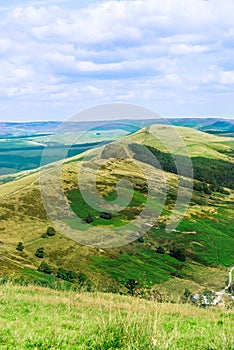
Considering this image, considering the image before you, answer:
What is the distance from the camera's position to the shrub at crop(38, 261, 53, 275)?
107 meters

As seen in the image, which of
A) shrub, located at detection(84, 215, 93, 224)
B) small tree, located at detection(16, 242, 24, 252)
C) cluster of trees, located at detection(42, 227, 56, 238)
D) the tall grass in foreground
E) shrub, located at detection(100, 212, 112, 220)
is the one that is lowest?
shrub, located at detection(100, 212, 112, 220)

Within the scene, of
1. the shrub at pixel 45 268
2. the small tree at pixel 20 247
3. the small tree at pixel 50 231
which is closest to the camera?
the shrub at pixel 45 268

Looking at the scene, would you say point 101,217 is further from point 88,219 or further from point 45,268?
point 45,268

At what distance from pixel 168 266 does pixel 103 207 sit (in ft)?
147

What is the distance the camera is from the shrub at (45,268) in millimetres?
107050

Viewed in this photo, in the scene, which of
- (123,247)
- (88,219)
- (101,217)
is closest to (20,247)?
(88,219)

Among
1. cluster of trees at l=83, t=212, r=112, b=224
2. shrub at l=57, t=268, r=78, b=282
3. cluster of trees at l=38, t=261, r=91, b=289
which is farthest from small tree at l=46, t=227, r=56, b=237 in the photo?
shrub at l=57, t=268, r=78, b=282

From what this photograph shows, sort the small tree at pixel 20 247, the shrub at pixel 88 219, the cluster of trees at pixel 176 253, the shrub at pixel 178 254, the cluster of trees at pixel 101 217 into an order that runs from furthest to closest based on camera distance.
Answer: the cluster of trees at pixel 101 217 → the shrub at pixel 88 219 → the cluster of trees at pixel 176 253 → the shrub at pixel 178 254 → the small tree at pixel 20 247

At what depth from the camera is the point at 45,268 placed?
109 metres

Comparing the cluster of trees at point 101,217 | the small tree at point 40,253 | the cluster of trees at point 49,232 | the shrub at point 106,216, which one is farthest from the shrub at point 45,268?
the shrub at point 106,216

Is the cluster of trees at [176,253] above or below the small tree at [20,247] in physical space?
below

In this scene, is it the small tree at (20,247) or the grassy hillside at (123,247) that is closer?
the grassy hillside at (123,247)

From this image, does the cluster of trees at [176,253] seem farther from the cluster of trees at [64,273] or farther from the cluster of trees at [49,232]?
the cluster of trees at [64,273]

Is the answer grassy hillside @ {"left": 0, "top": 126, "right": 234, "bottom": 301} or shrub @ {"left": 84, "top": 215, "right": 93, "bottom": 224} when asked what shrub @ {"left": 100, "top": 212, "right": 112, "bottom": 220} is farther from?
shrub @ {"left": 84, "top": 215, "right": 93, "bottom": 224}
